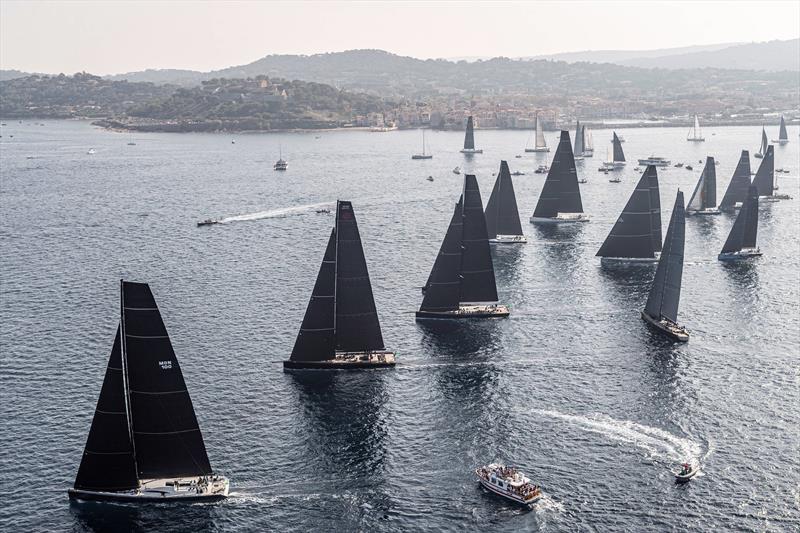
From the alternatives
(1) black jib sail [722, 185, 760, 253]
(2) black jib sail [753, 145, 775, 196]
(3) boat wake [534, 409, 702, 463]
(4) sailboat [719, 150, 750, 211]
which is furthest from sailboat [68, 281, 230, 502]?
(2) black jib sail [753, 145, 775, 196]

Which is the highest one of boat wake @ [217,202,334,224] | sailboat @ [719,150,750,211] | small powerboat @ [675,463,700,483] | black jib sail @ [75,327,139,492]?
sailboat @ [719,150,750,211]

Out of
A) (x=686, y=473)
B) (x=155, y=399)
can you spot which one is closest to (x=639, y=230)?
(x=686, y=473)

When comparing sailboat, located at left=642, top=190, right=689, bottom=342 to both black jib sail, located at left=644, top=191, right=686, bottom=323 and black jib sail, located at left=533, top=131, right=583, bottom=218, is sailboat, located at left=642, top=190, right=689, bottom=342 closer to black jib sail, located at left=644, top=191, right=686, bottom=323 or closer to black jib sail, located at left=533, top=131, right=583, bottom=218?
black jib sail, located at left=644, top=191, right=686, bottom=323

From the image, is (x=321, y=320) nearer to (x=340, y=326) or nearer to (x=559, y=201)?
(x=340, y=326)

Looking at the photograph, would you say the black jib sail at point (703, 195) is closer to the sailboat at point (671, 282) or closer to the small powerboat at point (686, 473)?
the sailboat at point (671, 282)

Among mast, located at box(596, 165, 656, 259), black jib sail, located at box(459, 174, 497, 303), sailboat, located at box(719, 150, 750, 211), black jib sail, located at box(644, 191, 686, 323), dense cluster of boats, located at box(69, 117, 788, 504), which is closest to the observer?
dense cluster of boats, located at box(69, 117, 788, 504)

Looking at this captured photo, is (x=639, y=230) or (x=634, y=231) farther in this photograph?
(x=634, y=231)

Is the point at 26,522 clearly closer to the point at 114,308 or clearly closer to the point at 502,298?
the point at 114,308
